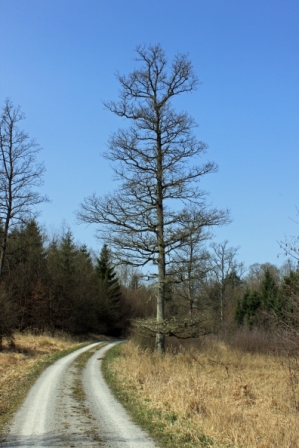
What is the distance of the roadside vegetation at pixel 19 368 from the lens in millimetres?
10164

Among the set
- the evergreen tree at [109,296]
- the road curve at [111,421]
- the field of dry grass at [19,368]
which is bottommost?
the road curve at [111,421]

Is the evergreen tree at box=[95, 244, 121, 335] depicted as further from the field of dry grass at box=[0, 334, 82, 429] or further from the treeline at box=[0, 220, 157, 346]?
the field of dry grass at box=[0, 334, 82, 429]

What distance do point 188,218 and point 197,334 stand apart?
201 inches

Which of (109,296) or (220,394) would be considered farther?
(109,296)

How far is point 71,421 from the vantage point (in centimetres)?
830

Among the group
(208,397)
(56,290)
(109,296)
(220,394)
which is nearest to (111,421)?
(208,397)

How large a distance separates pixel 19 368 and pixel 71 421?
8923 millimetres

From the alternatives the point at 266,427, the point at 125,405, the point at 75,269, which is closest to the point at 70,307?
the point at 75,269

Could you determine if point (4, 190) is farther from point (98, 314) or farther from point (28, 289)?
point (98, 314)

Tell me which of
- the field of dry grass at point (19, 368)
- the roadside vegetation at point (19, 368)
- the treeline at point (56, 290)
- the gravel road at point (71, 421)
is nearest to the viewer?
the gravel road at point (71, 421)

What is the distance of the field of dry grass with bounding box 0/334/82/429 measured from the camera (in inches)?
406

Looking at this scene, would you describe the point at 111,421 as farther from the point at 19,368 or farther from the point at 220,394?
the point at 19,368

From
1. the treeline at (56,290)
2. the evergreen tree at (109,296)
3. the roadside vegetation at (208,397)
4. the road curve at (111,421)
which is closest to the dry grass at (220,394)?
the roadside vegetation at (208,397)

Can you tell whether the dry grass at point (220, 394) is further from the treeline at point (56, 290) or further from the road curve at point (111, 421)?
the treeline at point (56, 290)
